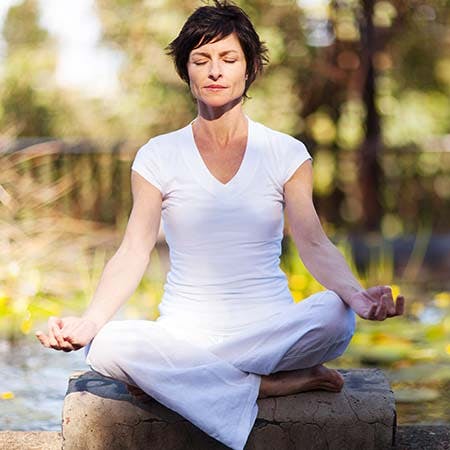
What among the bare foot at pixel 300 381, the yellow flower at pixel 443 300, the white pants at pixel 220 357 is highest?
the white pants at pixel 220 357

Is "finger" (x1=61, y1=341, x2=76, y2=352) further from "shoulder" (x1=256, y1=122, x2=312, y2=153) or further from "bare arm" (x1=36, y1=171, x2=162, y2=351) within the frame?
"shoulder" (x1=256, y1=122, x2=312, y2=153)


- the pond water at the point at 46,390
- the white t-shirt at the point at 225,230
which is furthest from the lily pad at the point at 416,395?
the white t-shirt at the point at 225,230

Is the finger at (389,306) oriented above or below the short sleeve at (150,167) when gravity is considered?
below

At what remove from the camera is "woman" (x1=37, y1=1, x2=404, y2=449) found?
244cm

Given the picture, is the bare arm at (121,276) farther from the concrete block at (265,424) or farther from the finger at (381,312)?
the finger at (381,312)

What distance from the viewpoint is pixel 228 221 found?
101 inches

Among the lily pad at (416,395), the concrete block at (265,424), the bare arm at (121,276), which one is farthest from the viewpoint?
the lily pad at (416,395)

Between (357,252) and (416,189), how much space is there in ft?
7.57

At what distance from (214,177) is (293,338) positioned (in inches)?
18.2

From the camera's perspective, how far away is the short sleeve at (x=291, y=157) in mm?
2598

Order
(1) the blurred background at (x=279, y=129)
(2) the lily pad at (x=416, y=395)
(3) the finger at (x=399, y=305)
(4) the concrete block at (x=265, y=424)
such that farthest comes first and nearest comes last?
1. (1) the blurred background at (x=279, y=129)
2. (2) the lily pad at (x=416, y=395)
3. (4) the concrete block at (x=265, y=424)
4. (3) the finger at (x=399, y=305)

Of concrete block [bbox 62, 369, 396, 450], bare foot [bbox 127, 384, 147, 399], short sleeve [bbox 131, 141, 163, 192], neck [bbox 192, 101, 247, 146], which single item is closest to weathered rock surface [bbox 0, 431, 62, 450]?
concrete block [bbox 62, 369, 396, 450]

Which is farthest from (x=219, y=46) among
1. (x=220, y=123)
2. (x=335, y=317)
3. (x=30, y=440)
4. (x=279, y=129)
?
(x=279, y=129)

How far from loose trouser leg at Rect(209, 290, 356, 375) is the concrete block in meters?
0.11
